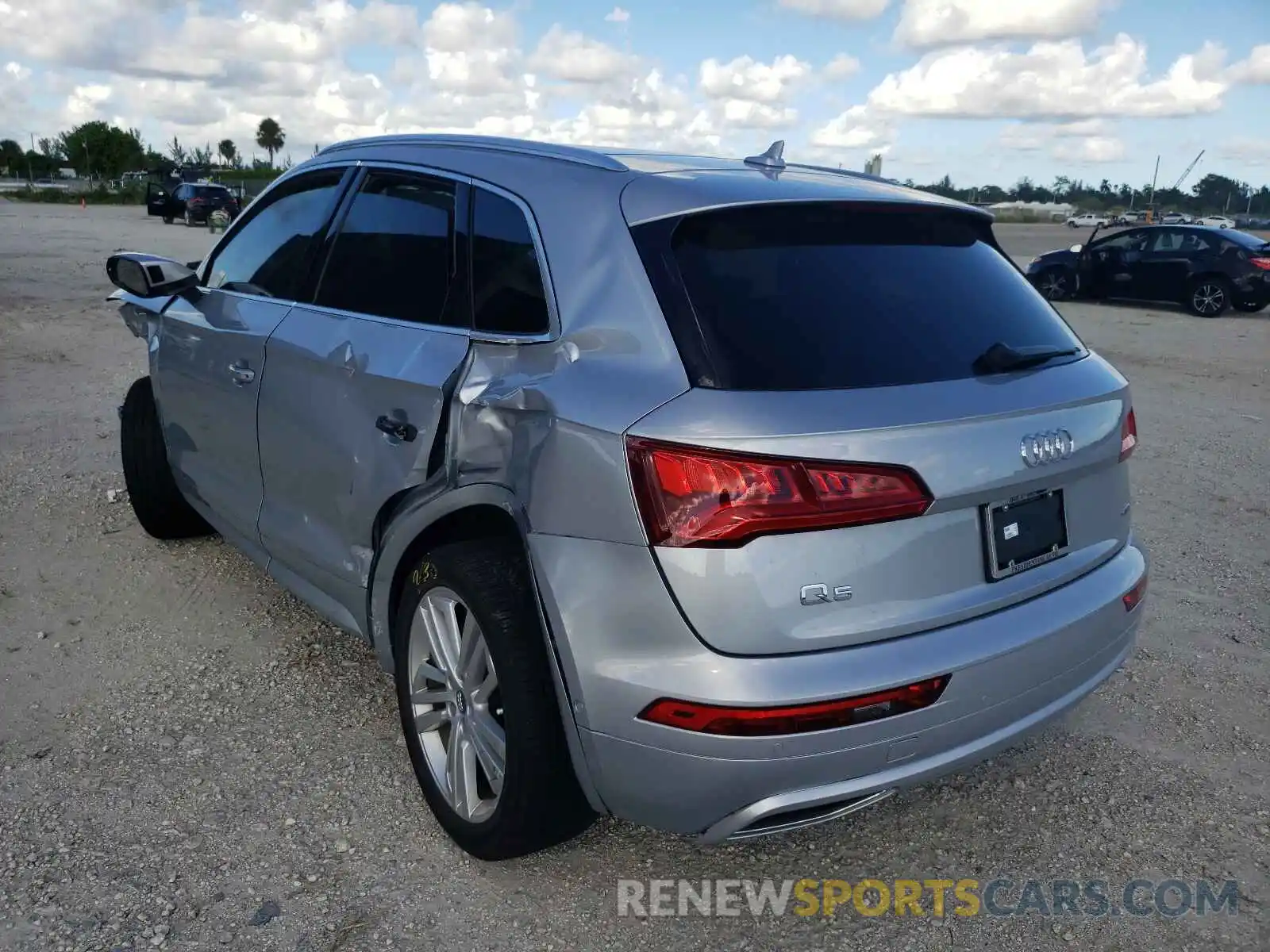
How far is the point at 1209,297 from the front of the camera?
17.1m

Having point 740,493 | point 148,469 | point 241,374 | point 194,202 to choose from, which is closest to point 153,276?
point 241,374

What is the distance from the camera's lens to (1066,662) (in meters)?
2.53

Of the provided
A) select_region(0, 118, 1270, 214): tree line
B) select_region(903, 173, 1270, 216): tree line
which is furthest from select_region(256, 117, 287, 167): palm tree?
select_region(903, 173, 1270, 216): tree line

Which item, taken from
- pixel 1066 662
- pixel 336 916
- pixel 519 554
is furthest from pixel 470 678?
pixel 1066 662

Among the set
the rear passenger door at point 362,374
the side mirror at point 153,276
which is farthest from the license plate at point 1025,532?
the side mirror at point 153,276

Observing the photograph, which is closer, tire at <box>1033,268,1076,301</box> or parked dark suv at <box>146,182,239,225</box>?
tire at <box>1033,268,1076,301</box>

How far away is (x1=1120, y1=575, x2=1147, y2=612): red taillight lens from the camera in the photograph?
2.74m

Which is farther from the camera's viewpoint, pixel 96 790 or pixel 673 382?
pixel 96 790

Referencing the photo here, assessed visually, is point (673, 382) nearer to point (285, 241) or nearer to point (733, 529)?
point (733, 529)

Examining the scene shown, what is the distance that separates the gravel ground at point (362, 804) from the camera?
252cm

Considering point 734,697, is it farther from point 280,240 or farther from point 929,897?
point 280,240

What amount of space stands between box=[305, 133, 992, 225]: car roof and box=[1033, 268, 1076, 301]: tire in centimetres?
1687

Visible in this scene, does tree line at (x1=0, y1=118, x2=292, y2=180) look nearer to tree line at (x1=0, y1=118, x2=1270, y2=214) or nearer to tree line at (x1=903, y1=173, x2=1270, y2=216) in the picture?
tree line at (x1=0, y1=118, x2=1270, y2=214)

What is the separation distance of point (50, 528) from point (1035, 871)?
4.58 meters
